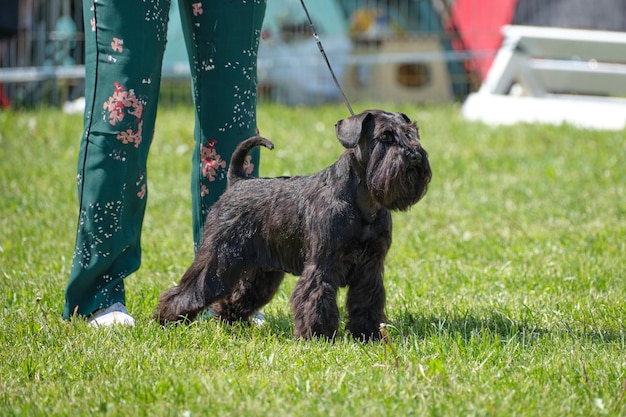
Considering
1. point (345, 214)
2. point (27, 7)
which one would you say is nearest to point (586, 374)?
point (345, 214)

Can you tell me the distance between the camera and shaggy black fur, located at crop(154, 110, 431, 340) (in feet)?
11.8

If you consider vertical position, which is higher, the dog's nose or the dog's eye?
the dog's eye

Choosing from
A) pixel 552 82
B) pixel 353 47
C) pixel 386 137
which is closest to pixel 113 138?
pixel 386 137

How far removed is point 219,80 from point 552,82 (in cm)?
735

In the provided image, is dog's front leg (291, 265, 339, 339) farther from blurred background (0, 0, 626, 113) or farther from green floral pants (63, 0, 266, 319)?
blurred background (0, 0, 626, 113)

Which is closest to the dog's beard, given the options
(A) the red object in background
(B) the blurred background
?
(B) the blurred background

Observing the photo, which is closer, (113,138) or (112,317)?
(113,138)

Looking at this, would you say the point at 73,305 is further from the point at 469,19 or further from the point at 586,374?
the point at 469,19

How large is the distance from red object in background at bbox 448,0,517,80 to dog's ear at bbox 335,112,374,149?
28.5 feet

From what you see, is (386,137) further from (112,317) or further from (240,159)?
(112,317)

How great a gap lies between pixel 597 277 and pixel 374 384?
222 cm

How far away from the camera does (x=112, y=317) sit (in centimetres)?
402

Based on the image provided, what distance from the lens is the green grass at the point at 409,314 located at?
2988 mm

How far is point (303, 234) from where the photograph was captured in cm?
379
